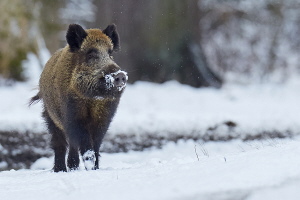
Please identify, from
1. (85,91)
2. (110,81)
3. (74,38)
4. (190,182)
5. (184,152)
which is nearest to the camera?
(190,182)

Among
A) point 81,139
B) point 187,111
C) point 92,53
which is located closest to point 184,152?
point 81,139

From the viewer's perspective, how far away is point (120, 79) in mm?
6859

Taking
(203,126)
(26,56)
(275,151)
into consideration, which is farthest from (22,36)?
(275,151)

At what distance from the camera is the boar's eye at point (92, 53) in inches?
294

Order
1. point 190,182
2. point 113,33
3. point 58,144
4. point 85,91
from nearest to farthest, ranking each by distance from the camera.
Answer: point 190,182 < point 85,91 < point 113,33 < point 58,144

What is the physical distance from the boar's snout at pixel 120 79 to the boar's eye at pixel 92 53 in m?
0.67

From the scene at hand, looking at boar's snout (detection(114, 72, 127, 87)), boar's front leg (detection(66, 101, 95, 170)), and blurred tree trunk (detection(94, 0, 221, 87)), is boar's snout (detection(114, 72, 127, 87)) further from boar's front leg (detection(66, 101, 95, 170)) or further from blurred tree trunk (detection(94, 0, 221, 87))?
blurred tree trunk (detection(94, 0, 221, 87))

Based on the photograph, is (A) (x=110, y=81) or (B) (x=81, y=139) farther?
(B) (x=81, y=139)

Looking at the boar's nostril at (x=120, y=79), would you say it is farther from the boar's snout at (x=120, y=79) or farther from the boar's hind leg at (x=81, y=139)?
the boar's hind leg at (x=81, y=139)

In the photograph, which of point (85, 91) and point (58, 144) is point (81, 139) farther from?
point (58, 144)

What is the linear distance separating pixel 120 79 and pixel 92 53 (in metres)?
0.82

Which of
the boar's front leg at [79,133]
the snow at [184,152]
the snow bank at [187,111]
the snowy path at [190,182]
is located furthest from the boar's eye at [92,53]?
the snow bank at [187,111]

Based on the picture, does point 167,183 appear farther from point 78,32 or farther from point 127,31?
point 127,31

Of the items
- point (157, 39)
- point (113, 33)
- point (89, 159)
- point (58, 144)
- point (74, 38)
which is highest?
point (157, 39)
